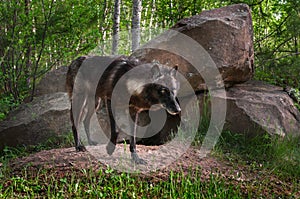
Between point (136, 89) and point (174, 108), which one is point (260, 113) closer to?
point (174, 108)

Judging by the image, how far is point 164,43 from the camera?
246 inches

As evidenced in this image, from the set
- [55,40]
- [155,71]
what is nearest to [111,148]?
[155,71]

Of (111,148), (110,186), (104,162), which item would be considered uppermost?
(111,148)

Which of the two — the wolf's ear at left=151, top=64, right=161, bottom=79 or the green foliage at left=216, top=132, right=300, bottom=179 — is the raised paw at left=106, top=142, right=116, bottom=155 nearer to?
the wolf's ear at left=151, top=64, right=161, bottom=79

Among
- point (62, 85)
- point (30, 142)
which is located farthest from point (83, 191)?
point (62, 85)

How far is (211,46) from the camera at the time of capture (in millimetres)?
6102

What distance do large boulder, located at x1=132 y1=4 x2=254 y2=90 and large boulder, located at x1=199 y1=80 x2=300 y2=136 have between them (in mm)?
433

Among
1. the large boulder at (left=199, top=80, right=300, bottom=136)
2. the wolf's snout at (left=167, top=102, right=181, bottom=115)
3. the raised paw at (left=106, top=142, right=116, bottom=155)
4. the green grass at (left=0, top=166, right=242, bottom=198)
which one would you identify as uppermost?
the wolf's snout at (left=167, top=102, right=181, bottom=115)

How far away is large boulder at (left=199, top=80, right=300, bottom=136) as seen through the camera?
18.2 ft

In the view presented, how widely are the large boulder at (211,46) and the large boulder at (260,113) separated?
0.43 m

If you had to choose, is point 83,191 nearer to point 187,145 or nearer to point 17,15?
point 187,145

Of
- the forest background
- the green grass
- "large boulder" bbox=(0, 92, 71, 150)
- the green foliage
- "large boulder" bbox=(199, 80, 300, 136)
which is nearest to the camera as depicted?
the green grass

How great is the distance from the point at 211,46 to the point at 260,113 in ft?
4.84

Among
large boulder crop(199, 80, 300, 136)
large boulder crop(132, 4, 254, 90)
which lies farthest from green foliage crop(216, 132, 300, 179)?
large boulder crop(132, 4, 254, 90)
